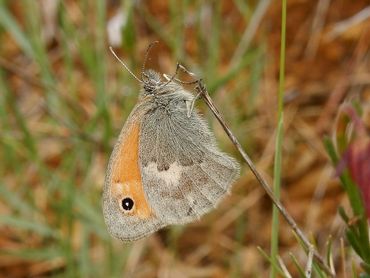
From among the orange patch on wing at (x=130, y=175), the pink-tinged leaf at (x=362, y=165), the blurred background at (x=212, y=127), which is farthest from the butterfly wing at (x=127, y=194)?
the pink-tinged leaf at (x=362, y=165)

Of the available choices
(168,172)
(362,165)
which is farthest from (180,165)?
(362,165)

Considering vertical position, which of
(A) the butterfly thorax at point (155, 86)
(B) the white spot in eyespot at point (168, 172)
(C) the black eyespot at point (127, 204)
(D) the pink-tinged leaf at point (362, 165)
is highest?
(A) the butterfly thorax at point (155, 86)

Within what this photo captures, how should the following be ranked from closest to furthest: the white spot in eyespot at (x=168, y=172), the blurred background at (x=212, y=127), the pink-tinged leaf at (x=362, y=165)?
1. the pink-tinged leaf at (x=362, y=165)
2. the white spot in eyespot at (x=168, y=172)
3. the blurred background at (x=212, y=127)

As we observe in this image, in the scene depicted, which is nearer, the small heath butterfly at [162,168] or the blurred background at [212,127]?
the small heath butterfly at [162,168]

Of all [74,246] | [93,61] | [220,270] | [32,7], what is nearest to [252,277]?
[220,270]

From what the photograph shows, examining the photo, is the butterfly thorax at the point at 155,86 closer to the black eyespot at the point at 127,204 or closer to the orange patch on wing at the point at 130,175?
the orange patch on wing at the point at 130,175

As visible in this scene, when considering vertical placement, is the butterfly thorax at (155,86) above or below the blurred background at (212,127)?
below

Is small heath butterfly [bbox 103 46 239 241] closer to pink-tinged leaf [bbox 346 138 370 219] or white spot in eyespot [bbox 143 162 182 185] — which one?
white spot in eyespot [bbox 143 162 182 185]

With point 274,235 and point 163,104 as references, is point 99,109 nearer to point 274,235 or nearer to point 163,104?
point 163,104

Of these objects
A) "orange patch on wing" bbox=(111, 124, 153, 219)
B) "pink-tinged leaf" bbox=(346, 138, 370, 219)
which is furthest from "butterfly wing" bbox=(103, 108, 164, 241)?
"pink-tinged leaf" bbox=(346, 138, 370, 219)
